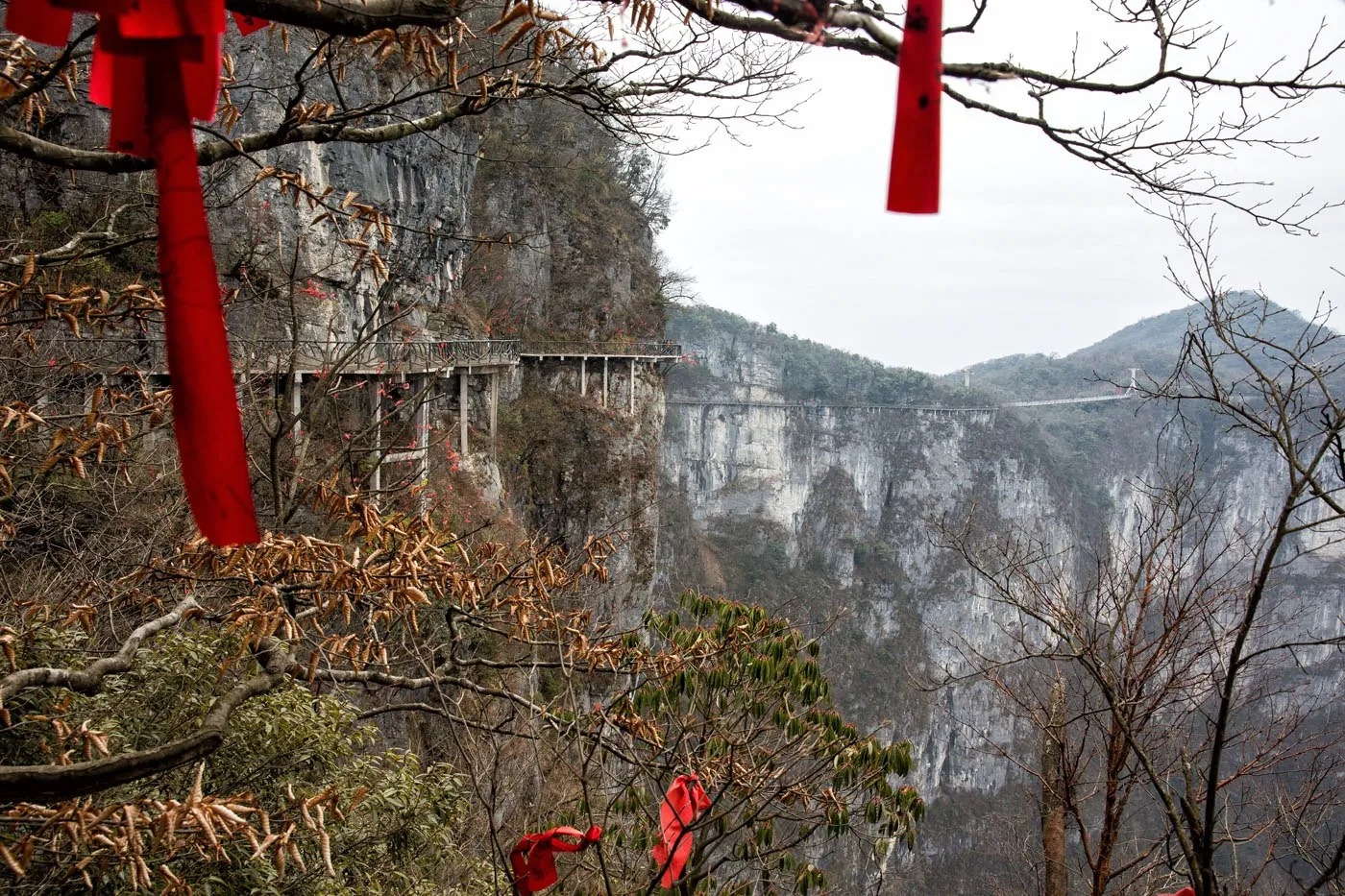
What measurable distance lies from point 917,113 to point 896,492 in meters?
44.5

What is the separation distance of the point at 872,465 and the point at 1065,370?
20.2m

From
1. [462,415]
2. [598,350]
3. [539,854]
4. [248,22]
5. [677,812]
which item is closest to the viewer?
[248,22]

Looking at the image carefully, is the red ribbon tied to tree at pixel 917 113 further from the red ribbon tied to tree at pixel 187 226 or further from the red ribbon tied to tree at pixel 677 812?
the red ribbon tied to tree at pixel 677 812

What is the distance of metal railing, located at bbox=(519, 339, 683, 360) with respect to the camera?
16141mm

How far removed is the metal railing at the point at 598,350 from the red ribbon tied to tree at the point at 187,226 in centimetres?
1485

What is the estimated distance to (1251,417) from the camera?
303 cm

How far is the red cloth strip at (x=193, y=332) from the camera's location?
0.71m

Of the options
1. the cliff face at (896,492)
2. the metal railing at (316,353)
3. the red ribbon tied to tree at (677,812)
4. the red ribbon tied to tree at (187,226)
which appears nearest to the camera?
the red ribbon tied to tree at (187,226)

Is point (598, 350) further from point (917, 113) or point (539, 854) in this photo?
point (917, 113)

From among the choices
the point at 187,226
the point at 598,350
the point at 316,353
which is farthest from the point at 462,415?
the point at 187,226

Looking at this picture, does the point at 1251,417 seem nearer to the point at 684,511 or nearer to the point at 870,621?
the point at 684,511

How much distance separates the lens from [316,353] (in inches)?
384

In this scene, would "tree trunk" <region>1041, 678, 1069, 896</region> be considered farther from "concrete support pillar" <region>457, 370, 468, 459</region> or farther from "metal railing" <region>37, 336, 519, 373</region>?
"concrete support pillar" <region>457, 370, 468, 459</region>

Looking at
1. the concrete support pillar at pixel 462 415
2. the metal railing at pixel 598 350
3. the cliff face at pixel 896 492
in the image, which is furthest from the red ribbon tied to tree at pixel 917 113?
the cliff face at pixel 896 492
